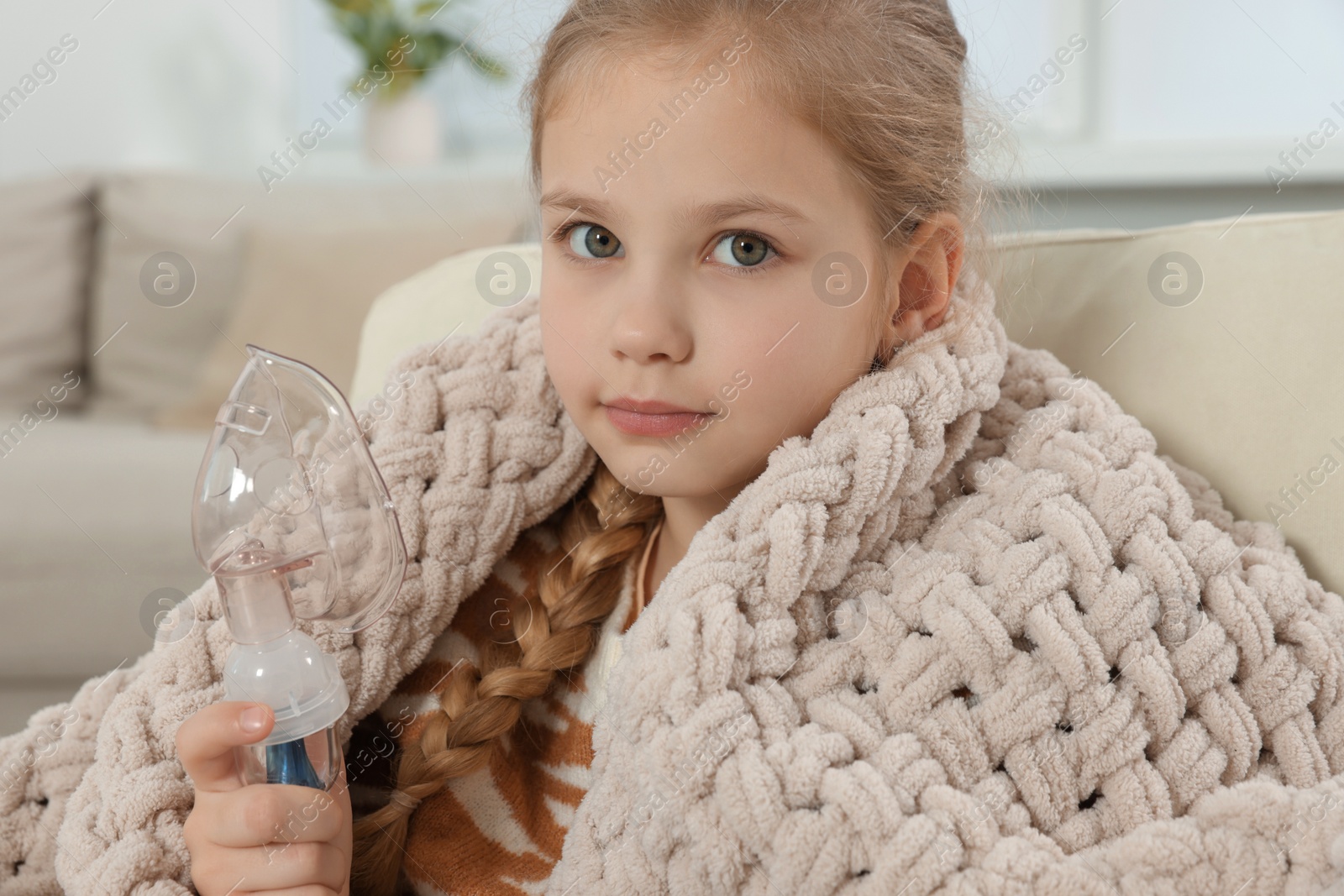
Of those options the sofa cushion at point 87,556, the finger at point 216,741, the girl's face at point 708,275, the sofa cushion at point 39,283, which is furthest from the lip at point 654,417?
the sofa cushion at point 39,283

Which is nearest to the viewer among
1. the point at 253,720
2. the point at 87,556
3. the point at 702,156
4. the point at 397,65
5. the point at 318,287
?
the point at 253,720

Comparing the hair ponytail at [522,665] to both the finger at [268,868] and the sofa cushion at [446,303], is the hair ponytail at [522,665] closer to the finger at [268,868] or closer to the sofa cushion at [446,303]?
the finger at [268,868]

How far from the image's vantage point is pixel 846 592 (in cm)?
70

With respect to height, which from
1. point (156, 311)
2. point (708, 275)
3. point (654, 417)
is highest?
point (708, 275)

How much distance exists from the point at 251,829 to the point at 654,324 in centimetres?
40

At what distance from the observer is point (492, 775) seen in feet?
2.75

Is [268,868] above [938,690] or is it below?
below

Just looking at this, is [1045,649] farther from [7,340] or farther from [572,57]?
[7,340]

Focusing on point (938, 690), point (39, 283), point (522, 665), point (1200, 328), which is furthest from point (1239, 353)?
point (39, 283)

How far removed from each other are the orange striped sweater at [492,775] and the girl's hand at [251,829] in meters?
0.15

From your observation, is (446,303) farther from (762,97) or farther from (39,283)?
(39,283)

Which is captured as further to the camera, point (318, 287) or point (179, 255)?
point (179, 255)

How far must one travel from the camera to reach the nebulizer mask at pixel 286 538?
60 centimetres

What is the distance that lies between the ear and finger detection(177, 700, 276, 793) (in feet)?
1.63
